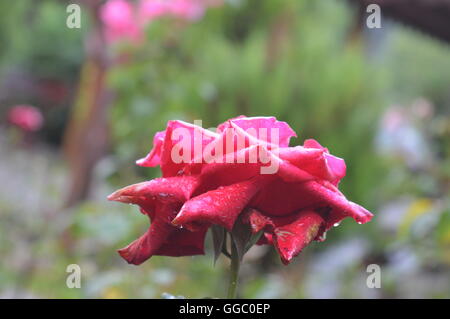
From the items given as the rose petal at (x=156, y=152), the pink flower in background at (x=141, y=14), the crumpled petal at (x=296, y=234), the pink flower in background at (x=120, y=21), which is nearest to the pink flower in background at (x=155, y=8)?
the pink flower in background at (x=141, y=14)

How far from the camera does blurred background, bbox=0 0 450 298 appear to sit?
1470mm

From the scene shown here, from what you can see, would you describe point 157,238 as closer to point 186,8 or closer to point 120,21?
point 186,8

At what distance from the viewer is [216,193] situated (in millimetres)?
375

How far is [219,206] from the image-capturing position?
364 mm

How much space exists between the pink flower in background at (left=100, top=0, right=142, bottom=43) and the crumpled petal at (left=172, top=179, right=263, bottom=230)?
6.65 ft

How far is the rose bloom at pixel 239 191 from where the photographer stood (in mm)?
Result: 371

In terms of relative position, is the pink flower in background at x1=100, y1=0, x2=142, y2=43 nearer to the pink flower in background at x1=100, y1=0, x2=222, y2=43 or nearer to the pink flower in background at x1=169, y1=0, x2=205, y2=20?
the pink flower in background at x1=100, y1=0, x2=222, y2=43

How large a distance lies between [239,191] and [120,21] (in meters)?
2.20

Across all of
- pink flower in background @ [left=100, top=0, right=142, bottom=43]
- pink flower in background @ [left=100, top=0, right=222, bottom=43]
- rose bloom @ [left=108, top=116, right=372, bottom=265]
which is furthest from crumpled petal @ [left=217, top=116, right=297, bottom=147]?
pink flower in background @ [left=100, top=0, right=142, bottom=43]

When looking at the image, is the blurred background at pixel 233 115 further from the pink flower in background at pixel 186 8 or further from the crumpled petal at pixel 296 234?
the crumpled petal at pixel 296 234

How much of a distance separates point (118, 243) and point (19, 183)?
4.18 meters

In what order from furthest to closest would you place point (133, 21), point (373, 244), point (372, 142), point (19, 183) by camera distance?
point (19, 183) → point (372, 142) → point (373, 244) → point (133, 21)

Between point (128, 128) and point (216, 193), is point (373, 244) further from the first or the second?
point (216, 193)

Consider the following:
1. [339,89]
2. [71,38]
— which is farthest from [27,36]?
[339,89]
